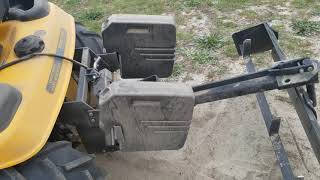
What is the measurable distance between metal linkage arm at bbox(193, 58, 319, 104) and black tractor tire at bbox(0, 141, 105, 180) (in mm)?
551

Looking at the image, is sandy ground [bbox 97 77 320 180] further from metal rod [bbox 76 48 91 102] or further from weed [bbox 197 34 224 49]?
weed [bbox 197 34 224 49]

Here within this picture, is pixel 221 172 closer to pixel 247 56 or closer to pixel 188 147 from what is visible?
pixel 188 147

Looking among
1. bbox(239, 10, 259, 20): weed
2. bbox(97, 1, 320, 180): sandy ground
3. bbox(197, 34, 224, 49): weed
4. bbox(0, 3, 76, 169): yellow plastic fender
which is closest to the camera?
bbox(0, 3, 76, 169): yellow plastic fender

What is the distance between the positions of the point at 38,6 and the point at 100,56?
0.43 meters

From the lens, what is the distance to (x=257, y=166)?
272cm

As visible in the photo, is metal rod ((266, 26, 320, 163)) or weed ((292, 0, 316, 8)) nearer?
metal rod ((266, 26, 320, 163))

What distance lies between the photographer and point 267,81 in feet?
A: 6.91

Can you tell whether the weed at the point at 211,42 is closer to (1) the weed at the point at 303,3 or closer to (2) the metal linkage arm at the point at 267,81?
(1) the weed at the point at 303,3

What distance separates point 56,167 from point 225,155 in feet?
3.92

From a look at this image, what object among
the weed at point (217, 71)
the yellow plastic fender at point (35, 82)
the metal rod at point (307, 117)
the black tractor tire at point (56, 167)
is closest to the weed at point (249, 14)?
the weed at point (217, 71)

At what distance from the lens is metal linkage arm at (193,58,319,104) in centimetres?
205

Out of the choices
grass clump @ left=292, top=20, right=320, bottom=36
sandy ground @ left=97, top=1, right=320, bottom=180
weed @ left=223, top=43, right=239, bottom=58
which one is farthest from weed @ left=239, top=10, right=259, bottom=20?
sandy ground @ left=97, top=1, right=320, bottom=180

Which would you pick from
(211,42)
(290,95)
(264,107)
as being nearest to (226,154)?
(264,107)

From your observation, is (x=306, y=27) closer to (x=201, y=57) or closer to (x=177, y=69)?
(x=201, y=57)
